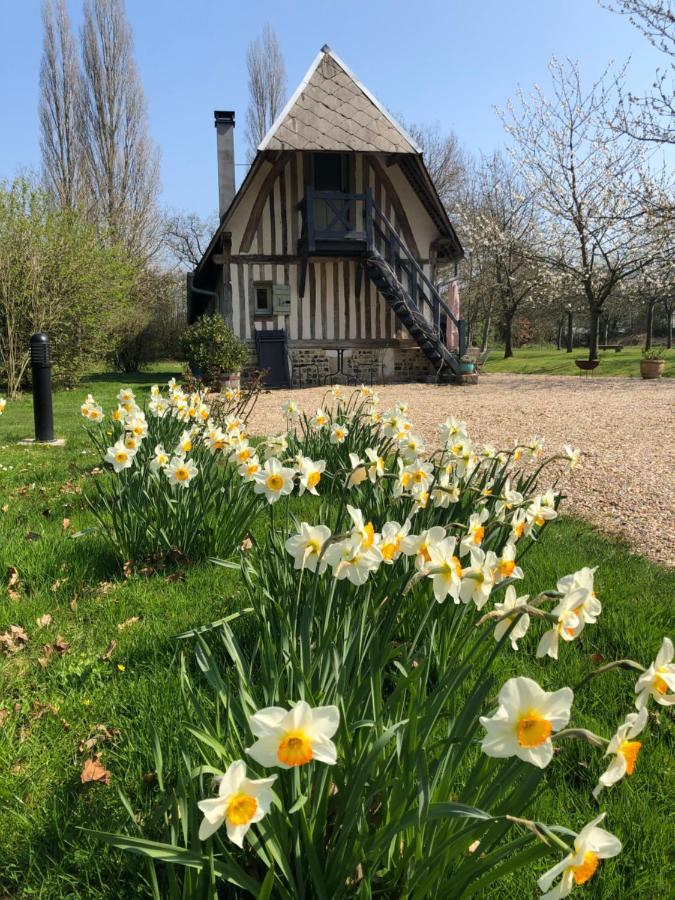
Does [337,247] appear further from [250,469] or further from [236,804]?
[236,804]

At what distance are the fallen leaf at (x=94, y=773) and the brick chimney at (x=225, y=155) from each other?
17.9m

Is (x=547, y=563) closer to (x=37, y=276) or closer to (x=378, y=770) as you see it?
(x=378, y=770)

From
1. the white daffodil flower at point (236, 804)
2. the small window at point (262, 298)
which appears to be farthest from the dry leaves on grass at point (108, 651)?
the small window at point (262, 298)

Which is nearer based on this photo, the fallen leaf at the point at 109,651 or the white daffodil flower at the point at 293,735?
the white daffodil flower at the point at 293,735

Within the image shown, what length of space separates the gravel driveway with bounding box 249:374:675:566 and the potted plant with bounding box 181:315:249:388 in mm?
1082

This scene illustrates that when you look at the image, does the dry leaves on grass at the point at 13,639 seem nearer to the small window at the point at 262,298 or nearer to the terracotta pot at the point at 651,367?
the small window at the point at 262,298

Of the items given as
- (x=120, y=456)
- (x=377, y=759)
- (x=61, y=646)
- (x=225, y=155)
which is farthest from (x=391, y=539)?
(x=225, y=155)

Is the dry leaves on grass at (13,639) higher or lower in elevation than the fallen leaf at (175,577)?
lower

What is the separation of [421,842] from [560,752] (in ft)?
2.84

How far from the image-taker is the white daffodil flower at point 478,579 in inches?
49.9

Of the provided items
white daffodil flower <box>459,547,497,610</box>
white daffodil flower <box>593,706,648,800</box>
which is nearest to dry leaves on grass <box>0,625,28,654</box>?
white daffodil flower <box>459,547,497,610</box>

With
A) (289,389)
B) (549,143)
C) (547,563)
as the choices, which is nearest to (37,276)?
(289,389)

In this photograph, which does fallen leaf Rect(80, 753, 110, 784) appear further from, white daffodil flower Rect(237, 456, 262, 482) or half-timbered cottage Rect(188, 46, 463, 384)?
half-timbered cottage Rect(188, 46, 463, 384)

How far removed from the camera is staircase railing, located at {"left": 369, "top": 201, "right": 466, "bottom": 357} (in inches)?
589
